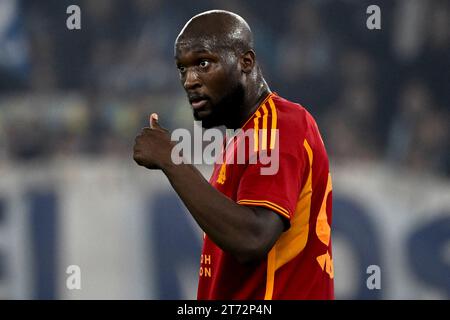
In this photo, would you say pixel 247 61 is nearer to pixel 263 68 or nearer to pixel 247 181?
pixel 247 181

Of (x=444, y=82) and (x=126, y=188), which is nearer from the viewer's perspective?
(x=126, y=188)

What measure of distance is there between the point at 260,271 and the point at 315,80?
4.29 m

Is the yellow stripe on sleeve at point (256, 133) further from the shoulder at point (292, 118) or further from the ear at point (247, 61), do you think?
the ear at point (247, 61)

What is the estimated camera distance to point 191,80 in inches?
112

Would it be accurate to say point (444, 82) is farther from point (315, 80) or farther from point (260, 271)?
point (260, 271)

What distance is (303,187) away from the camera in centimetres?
277

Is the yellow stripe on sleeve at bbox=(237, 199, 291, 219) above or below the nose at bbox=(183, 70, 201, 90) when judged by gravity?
below

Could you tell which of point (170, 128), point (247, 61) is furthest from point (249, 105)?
point (170, 128)

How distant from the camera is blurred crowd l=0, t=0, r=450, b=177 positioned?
21.9 ft

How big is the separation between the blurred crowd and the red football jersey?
3.83 m

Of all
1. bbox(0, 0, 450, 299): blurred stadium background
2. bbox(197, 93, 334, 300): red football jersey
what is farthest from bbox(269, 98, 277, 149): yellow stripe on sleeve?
bbox(0, 0, 450, 299): blurred stadium background

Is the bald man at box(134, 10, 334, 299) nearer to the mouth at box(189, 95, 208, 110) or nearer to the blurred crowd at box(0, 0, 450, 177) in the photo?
the mouth at box(189, 95, 208, 110)

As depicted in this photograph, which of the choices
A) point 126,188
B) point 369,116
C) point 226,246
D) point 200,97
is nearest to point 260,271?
point 226,246

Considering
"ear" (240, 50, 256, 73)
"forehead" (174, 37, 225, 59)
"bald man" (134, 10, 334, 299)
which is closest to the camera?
"bald man" (134, 10, 334, 299)
